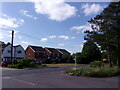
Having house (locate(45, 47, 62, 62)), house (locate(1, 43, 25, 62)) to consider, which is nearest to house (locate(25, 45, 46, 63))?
house (locate(45, 47, 62, 62))

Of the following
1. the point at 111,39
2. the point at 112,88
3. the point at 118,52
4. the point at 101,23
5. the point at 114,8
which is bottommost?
the point at 112,88

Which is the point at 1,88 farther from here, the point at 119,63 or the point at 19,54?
the point at 19,54

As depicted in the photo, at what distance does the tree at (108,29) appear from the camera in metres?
23.2

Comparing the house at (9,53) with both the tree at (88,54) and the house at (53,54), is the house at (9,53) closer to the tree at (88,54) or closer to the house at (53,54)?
the house at (53,54)

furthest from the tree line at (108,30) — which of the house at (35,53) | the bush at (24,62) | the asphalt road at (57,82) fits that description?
the house at (35,53)

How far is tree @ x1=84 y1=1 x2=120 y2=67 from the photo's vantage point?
2320 cm

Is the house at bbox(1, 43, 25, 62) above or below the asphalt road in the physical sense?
above

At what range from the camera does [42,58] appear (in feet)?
236

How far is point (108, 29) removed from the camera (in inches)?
925

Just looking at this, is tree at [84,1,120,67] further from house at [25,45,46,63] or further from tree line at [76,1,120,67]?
house at [25,45,46,63]

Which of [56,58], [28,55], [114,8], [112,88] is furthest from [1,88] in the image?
[56,58]

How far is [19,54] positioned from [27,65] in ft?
86.2

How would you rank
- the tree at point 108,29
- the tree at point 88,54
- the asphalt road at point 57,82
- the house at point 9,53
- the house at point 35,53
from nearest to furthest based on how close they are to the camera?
the asphalt road at point 57,82, the tree at point 108,29, the house at point 9,53, the tree at point 88,54, the house at point 35,53

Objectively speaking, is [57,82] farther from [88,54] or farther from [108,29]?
[88,54]
